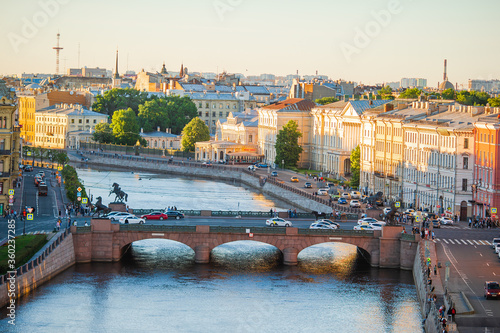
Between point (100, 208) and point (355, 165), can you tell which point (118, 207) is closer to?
point (100, 208)

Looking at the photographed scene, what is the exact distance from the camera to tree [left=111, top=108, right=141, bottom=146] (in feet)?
504

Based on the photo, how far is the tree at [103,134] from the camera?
153500 mm

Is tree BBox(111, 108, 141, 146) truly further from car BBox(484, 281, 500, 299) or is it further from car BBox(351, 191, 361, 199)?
car BBox(484, 281, 500, 299)

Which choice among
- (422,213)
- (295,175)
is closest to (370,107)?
(295,175)

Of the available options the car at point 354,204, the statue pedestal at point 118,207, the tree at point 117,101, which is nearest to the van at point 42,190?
the statue pedestal at point 118,207

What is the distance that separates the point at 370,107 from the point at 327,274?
52.8m

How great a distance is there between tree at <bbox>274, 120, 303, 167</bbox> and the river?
57.9 meters

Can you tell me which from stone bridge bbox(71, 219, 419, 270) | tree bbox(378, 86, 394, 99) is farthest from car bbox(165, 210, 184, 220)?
tree bbox(378, 86, 394, 99)

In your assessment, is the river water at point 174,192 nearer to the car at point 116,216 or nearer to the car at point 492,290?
the car at point 116,216

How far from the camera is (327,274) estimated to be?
60.0 m

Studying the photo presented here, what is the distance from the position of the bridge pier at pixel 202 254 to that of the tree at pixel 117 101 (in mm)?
116917

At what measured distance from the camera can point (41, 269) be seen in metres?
54.1

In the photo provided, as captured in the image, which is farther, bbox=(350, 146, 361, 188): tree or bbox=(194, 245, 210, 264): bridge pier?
bbox=(350, 146, 361, 188): tree

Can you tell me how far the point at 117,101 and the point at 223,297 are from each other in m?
127
